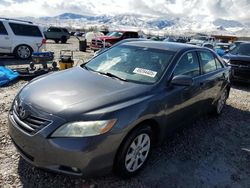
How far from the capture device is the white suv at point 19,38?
38.9 ft

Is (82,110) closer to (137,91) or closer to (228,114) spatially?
(137,91)

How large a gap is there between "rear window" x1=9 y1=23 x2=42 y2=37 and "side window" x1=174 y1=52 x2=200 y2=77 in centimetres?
1003

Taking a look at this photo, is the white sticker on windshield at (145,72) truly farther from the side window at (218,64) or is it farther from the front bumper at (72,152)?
the side window at (218,64)

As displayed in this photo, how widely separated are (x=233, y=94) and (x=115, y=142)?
6545mm

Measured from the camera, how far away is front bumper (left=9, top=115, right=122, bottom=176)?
8.86ft

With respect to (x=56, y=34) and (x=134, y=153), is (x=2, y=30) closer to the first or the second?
(x=134, y=153)

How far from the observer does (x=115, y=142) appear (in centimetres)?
290

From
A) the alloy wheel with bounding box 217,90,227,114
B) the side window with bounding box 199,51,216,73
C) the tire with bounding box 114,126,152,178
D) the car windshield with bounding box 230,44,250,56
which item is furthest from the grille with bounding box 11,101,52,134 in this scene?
the car windshield with bounding box 230,44,250,56

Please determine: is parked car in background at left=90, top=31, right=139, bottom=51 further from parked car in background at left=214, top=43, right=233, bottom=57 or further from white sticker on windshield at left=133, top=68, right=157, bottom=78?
white sticker on windshield at left=133, top=68, right=157, bottom=78

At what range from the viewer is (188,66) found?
4363 millimetres

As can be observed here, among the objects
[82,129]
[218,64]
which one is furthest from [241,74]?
[82,129]

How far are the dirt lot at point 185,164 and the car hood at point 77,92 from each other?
0.93 meters

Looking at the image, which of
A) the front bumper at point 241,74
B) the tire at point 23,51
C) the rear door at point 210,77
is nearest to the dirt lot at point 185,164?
the rear door at point 210,77

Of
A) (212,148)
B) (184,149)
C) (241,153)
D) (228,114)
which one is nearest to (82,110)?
(184,149)
